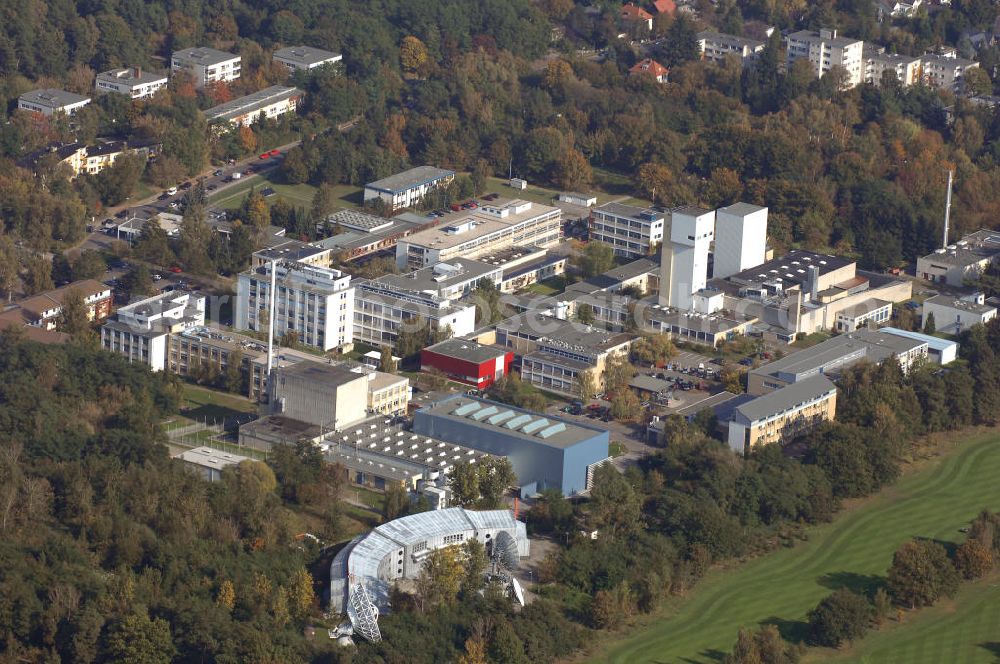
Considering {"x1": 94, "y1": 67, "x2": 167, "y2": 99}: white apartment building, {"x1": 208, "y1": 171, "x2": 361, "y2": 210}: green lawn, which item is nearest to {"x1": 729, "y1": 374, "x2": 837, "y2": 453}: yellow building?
{"x1": 208, "y1": 171, "x2": 361, "y2": 210}: green lawn

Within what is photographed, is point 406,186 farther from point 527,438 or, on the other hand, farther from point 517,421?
point 527,438

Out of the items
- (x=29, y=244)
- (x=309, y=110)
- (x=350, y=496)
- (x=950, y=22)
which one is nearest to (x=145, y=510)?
(x=350, y=496)

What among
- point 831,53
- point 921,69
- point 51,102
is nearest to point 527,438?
point 51,102

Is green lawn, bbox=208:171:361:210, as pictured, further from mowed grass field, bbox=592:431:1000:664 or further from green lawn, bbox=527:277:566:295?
mowed grass field, bbox=592:431:1000:664

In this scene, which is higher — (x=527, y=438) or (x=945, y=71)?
(x=945, y=71)

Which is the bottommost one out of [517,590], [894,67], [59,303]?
[517,590]

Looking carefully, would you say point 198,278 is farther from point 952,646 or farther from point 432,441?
point 952,646

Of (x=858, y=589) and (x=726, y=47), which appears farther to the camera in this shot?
(x=726, y=47)
